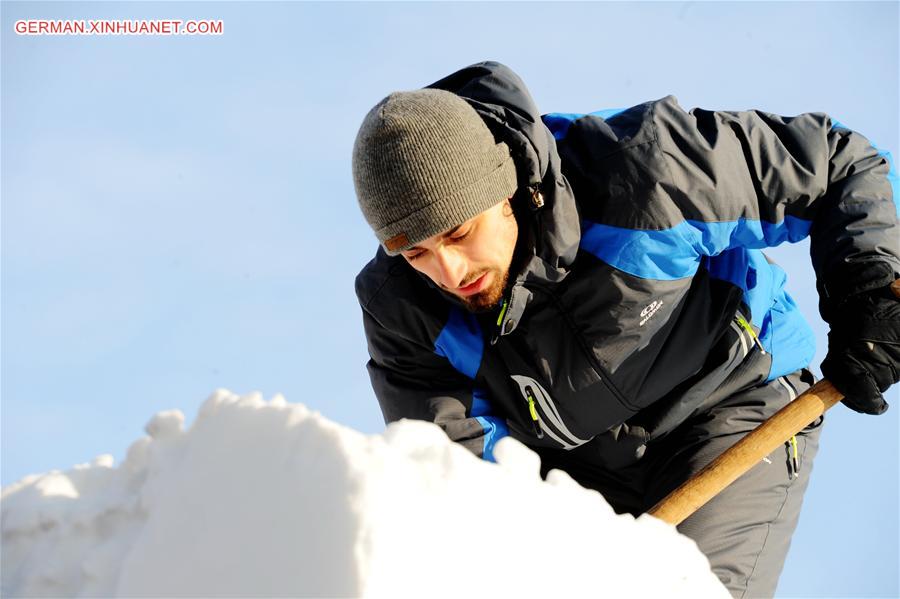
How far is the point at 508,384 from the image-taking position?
3.95m

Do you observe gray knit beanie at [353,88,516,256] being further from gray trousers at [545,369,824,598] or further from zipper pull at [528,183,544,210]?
gray trousers at [545,369,824,598]

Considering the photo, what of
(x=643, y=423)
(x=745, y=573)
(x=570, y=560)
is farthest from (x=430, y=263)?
(x=570, y=560)

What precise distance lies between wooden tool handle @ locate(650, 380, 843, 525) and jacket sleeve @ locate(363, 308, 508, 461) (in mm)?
923

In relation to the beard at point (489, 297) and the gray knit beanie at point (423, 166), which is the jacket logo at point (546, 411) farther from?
the gray knit beanie at point (423, 166)

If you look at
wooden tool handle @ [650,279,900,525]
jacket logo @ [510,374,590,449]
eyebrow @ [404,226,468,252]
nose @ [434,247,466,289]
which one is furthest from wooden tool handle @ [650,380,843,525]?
eyebrow @ [404,226,468,252]

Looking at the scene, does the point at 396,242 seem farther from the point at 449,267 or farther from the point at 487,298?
the point at 487,298

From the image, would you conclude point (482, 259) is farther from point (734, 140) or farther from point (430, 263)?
point (734, 140)

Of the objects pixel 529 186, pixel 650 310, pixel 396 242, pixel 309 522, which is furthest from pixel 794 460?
pixel 309 522

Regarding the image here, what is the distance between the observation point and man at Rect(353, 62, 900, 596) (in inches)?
138

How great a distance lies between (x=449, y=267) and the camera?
3537 mm

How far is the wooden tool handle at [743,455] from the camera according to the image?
3.04 metres

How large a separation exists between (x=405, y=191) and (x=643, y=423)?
55.0 inches

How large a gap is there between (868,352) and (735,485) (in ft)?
2.51

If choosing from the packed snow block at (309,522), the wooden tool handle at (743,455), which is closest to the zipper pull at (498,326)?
the wooden tool handle at (743,455)
